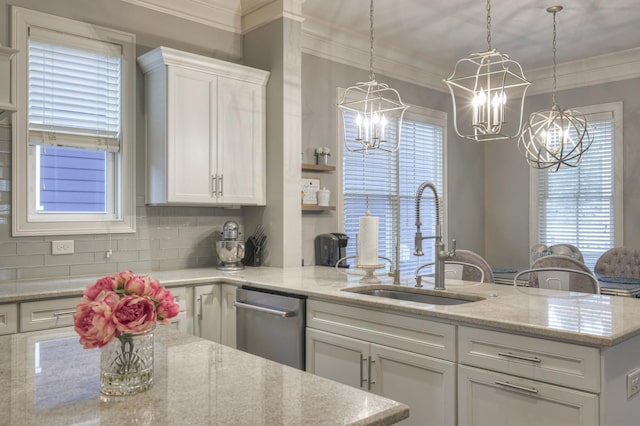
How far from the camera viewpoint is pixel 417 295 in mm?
2805

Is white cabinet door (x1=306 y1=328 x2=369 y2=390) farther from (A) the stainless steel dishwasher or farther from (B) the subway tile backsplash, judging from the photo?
(B) the subway tile backsplash

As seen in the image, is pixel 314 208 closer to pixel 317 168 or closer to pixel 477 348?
pixel 317 168

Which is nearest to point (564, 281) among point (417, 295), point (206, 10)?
point (417, 295)

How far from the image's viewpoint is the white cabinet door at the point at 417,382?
2.15 m

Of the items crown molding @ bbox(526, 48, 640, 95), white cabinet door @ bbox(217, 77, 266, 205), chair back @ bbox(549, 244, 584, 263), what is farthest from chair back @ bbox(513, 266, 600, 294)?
crown molding @ bbox(526, 48, 640, 95)

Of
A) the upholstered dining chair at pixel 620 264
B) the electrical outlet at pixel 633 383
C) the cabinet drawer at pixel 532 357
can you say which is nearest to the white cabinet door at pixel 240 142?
the cabinet drawer at pixel 532 357

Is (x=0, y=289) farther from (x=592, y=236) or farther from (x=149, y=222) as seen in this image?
(x=592, y=236)

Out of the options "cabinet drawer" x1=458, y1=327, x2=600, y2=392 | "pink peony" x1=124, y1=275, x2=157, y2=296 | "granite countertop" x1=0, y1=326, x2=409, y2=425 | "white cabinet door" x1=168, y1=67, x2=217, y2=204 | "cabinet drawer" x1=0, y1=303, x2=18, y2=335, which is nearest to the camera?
"granite countertop" x1=0, y1=326, x2=409, y2=425

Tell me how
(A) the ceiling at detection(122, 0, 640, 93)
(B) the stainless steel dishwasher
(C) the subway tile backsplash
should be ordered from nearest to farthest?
(B) the stainless steel dishwasher, (C) the subway tile backsplash, (A) the ceiling at detection(122, 0, 640, 93)

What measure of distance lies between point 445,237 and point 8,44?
4511mm

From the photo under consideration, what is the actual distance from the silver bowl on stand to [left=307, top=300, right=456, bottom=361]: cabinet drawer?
1.12 metres

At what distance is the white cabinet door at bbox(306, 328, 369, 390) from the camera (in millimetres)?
2482

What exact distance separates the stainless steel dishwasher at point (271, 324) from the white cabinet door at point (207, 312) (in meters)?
0.16

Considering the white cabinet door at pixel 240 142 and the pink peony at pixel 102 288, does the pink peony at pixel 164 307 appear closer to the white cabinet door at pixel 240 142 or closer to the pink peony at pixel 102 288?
the pink peony at pixel 102 288
